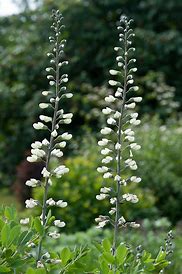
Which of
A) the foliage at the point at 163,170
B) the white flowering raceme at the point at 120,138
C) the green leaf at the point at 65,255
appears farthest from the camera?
the foliage at the point at 163,170

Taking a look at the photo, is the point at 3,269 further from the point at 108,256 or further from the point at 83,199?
the point at 83,199

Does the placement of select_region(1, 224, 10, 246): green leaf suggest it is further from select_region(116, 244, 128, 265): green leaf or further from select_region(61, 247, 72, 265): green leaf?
select_region(116, 244, 128, 265): green leaf

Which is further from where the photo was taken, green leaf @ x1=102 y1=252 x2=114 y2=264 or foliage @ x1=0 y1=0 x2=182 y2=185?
foliage @ x1=0 y1=0 x2=182 y2=185

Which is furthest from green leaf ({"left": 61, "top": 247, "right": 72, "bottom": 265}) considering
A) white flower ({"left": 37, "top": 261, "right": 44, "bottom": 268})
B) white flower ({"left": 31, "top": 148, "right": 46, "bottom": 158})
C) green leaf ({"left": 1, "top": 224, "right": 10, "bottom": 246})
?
white flower ({"left": 31, "top": 148, "right": 46, "bottom": 158})

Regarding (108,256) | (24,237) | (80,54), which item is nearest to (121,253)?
(108,256)

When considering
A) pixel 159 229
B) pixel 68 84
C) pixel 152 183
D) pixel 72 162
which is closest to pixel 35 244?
pixel 159 229

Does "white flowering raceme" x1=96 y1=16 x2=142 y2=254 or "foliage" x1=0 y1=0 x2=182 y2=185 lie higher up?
"foliage" x1=0 y1=0 x2=182 y2=185

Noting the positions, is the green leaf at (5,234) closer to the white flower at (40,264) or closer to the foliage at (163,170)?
the white flower at (40,264)

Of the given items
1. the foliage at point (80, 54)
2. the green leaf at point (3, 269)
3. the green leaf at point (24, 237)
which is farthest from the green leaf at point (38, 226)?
the foliage at point (80, 54)

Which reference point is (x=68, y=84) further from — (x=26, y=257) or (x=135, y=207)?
(x=26, y=257)

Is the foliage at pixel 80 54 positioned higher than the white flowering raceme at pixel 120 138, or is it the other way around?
the foliage at pixel 80 54

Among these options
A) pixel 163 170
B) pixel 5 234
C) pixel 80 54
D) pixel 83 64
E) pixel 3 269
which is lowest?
pixel 3 269

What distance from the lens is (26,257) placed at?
2.14 metres

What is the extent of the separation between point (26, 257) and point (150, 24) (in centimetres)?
986
